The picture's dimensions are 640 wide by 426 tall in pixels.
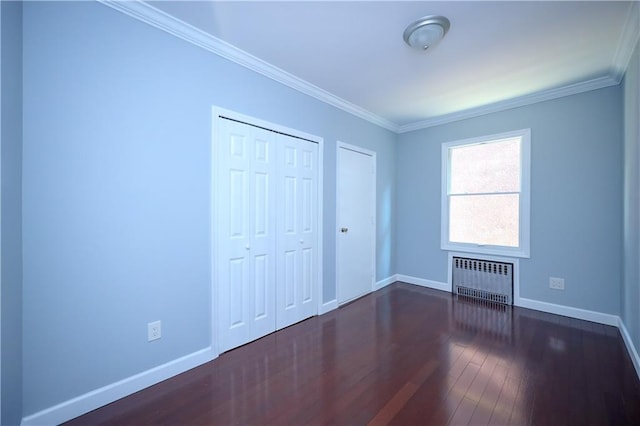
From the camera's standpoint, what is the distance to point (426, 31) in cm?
202

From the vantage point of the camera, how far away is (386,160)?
4352 millimetres

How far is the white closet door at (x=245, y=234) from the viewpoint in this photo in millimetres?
2314

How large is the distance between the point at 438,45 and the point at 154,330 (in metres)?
3.16

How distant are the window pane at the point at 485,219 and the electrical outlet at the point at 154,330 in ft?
12.4

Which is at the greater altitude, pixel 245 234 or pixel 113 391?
pixel 245 234

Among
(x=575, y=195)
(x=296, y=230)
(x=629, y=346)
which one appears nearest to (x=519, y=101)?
(x=575, y=195)

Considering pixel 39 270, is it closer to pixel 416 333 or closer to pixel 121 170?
pixel 121 170

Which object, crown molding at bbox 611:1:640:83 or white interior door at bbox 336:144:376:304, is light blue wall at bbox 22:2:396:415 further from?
crown molding at bbox 611:1:640:83

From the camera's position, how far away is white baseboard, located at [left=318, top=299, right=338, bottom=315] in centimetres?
319

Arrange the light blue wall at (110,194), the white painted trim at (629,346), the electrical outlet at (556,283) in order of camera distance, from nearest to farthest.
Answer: the light blue wall at (110,194), the white painted trim at (629,346), the electrical outlet at (556,283)

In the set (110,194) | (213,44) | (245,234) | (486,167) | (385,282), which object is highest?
(213,44)

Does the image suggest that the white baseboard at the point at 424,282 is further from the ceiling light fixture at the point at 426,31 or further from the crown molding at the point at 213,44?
the ceiling light fixture at the point at 426,31

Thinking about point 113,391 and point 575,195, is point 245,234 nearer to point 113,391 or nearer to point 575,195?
point 113,391

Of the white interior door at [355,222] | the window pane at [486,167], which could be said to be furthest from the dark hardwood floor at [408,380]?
the window pane at [486,167]
